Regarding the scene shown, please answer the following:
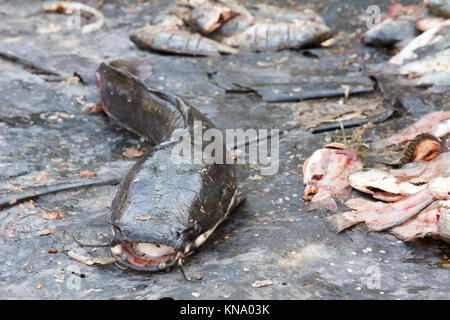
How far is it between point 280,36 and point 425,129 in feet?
11.3

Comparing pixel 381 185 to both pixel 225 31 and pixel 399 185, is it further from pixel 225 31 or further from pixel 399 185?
pixel 225 31

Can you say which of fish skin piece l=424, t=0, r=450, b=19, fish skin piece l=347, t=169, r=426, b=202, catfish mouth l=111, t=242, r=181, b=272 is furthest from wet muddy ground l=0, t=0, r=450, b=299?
fish skin piece l=424, t=0, r=450, b=19

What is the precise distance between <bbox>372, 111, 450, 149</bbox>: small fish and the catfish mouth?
2523 millimetres

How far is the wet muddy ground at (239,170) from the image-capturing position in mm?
3375

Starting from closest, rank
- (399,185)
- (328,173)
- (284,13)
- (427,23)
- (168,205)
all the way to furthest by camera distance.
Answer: (168,205)
(399,185)
(328,173)
(427,23)
(284,13)

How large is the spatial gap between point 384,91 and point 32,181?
390cm

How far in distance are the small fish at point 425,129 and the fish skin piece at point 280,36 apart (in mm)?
3093

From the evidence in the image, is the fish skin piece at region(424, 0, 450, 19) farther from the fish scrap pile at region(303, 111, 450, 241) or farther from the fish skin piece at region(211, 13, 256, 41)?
the fish scrap pile at region(303, 111, 450, 241)

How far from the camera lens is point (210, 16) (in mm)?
8328

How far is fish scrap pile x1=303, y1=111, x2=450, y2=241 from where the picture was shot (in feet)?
12.2

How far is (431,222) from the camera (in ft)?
11.9

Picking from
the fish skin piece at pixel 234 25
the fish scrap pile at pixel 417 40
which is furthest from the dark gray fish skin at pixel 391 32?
the fish skin piece at pixel 234 25

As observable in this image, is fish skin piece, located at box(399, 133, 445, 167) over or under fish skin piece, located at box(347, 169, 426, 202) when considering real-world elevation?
over

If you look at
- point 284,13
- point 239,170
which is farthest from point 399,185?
point 284,13
